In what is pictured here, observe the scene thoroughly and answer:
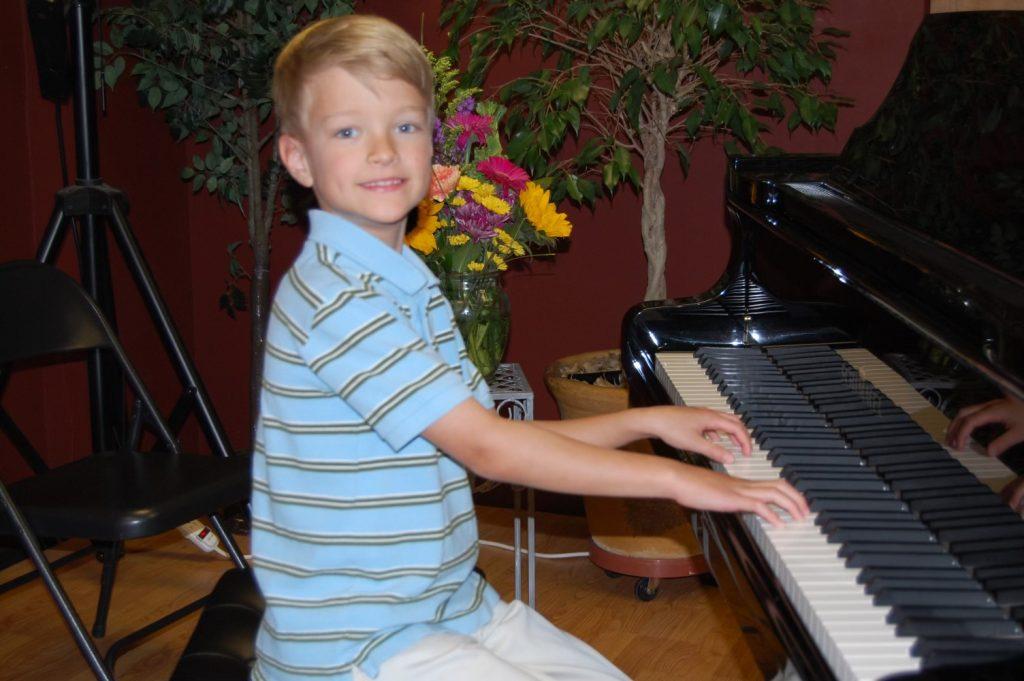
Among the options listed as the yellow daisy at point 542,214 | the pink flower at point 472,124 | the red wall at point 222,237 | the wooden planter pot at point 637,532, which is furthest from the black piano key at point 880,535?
the red wall at point 222,237

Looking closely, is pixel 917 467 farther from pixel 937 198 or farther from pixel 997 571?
pixel 937 198

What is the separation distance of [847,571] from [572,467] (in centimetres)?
27

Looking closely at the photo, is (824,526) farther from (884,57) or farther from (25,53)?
(25,53)

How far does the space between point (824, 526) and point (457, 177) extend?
124cm

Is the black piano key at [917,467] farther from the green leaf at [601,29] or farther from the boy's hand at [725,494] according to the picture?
the green leaf at [601,29]

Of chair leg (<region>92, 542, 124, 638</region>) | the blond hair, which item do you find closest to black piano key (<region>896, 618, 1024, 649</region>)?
the blond hair

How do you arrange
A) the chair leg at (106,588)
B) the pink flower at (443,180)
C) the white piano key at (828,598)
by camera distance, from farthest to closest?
the chair leg at (106,588) → the pink flower at (443,180) → the white piano key at (828,598)

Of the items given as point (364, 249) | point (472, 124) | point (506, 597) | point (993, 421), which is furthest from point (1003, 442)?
point (506, 597)

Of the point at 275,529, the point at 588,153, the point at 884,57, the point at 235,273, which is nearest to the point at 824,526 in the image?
the point at 275,529

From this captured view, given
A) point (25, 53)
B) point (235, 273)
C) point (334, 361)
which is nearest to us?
point (334, 361)

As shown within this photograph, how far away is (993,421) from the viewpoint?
43.3 inches

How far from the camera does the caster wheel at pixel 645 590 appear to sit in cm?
276

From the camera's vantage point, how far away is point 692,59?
2535 mm

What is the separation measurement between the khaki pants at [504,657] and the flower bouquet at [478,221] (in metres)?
1.08
